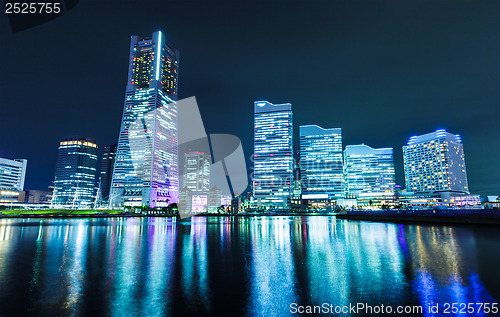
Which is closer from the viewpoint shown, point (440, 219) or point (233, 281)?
Result: point (233, 281)

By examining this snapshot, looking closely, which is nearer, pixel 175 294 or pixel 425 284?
pixel 175 294

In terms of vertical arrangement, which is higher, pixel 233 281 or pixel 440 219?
pixel 440 219

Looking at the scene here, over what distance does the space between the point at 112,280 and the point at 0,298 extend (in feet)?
14.2

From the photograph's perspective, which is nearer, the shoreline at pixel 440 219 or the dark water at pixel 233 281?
the dark water at pixel 233 281

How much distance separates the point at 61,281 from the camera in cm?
1404

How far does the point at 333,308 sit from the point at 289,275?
5064mm

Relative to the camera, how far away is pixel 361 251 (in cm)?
2356

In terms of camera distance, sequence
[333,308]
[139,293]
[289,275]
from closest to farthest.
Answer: [333,308] < [139,293] < [289,275]

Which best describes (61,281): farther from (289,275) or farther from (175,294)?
(289,275)

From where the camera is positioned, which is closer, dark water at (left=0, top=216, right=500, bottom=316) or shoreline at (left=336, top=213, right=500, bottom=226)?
dark water at (left=0, top=216, right=500, bottom=316)

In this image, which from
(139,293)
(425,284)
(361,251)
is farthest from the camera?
(361,251)

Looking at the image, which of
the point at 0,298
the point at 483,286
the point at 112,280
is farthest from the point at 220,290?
the point at 483,286

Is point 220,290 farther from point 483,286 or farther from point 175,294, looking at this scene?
point 483,286

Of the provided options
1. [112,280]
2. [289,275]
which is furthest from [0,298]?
[289,275]
